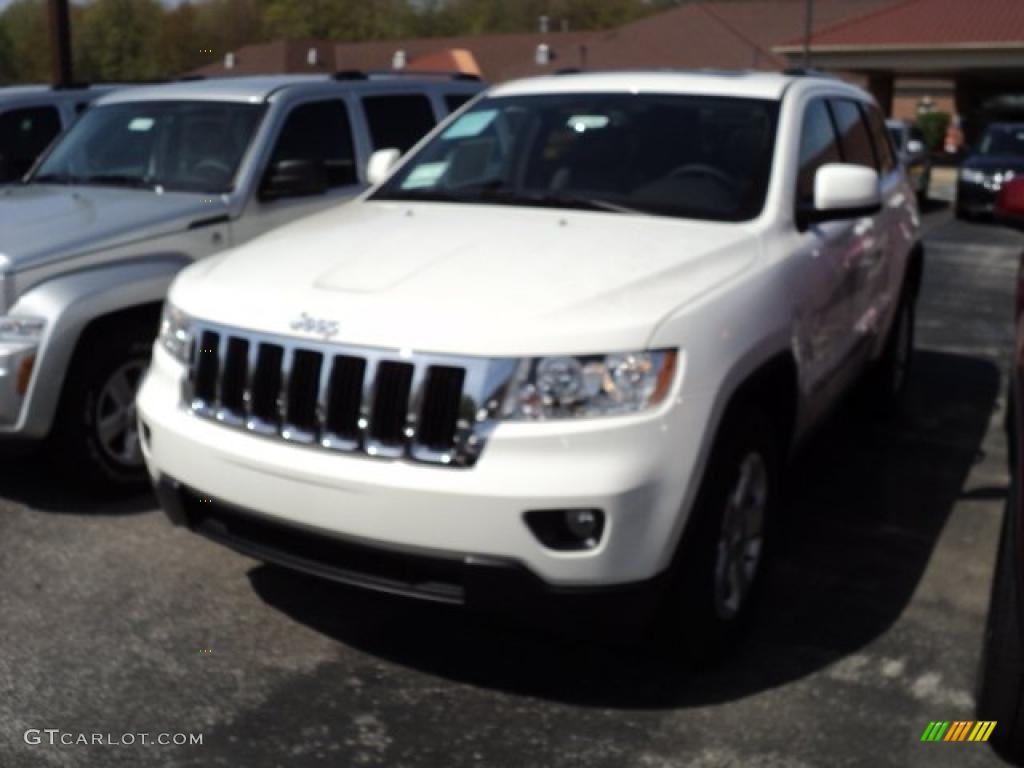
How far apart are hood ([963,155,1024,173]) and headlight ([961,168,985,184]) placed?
51mm

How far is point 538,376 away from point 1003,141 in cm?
1849

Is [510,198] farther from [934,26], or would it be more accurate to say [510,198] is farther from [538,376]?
[934,26]

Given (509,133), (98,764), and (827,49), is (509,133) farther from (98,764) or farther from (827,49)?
(827,49)

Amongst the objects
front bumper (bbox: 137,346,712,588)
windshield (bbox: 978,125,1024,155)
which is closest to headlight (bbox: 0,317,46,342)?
front bumper (bbox: 137,346,712,588)

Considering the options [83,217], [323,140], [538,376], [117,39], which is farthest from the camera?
[117,39]

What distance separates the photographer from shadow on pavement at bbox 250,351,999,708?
3.99m

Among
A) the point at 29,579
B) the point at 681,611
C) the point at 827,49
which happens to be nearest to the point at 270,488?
the point at 681,611

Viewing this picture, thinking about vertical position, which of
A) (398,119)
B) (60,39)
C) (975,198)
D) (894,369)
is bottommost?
(975,198)

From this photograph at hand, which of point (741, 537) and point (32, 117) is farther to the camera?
point (32, 117)

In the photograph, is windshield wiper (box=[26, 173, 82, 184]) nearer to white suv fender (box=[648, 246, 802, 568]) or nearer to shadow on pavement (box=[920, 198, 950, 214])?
white suv fender (box=[648, 246, 802, 568])

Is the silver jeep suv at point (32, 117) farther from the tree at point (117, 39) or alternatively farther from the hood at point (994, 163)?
the tree at point (117, 39)

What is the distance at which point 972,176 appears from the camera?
1862 centimetres

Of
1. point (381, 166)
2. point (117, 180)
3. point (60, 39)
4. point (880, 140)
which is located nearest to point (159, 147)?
point (117, 180)

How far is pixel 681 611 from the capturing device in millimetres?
3775
